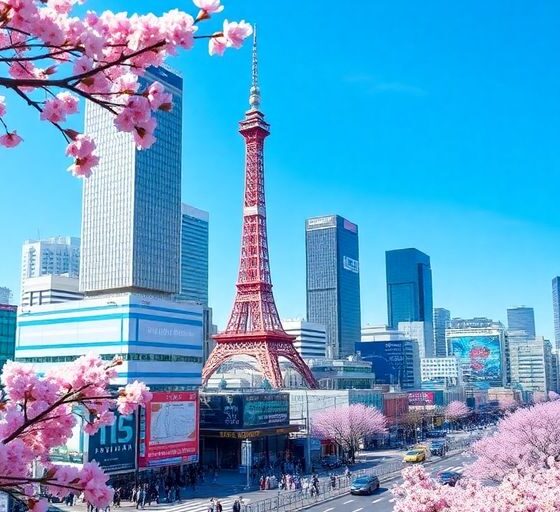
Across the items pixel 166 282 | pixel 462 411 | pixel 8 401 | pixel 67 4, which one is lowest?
pixel 462 411

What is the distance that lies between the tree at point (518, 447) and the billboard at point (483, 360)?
5079 inches

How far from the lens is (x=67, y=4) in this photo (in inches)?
193

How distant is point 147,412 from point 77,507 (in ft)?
24.5

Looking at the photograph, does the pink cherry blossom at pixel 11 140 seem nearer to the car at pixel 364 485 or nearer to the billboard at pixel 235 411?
the car at pixel 364 485

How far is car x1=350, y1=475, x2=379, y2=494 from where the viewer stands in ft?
134

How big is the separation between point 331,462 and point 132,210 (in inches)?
3026

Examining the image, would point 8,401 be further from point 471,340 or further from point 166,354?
point 471,340

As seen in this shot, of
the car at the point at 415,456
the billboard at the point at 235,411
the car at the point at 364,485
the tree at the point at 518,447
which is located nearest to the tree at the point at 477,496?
the tree at the point at 518,447

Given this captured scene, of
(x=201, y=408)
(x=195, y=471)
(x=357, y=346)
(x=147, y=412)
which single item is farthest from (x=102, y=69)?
(x=357, y=346)

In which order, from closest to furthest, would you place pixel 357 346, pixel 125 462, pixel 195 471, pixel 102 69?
1. pixel 102 69
2. pixel 125 462
3. pixel 195 471
4. pixel 357 346

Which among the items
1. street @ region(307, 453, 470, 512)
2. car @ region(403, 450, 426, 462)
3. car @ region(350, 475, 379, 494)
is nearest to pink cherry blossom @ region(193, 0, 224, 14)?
street @ region(307, 453, 470, 512)

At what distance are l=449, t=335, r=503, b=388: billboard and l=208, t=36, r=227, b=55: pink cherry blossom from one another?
171152mm

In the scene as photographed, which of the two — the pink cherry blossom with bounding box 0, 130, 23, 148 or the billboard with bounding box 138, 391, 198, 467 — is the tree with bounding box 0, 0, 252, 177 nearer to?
the pink cherry blossom with bounding box 0, 130, 23, 148

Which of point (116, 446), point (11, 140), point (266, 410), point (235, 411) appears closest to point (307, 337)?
point (266, 410)
